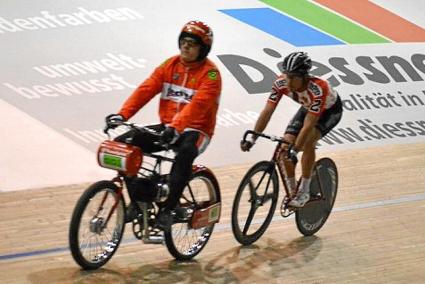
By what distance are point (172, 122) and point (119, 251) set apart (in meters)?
1.02

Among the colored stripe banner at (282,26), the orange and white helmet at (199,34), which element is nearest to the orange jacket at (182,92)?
the orange and white helmet at (199,34)

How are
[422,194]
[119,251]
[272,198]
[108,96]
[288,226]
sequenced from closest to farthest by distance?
[119,251], [272,198], [288,226], [422,194], [108,96]

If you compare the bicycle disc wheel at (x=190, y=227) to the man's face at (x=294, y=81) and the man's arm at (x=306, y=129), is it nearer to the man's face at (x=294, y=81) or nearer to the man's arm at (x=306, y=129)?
the man's arm at (x=306, y=129)

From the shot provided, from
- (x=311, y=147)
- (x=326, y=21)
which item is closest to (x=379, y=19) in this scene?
(x=326, y=21)

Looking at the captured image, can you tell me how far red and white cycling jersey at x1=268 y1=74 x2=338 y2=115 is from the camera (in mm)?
6066

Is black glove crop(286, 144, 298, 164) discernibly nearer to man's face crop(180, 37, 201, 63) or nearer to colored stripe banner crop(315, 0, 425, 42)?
man's face crop(180, 37, 201, 63)

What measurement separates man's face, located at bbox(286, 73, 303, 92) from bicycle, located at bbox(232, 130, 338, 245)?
0.34 m

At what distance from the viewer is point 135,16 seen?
9.66m

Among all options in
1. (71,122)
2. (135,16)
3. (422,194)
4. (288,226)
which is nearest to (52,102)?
(71,122)

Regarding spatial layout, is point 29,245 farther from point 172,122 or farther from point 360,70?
point 360,70

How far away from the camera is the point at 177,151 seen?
543cm

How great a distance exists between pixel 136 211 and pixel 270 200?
1.20 m

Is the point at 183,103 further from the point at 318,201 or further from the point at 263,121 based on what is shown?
the point at 318,201

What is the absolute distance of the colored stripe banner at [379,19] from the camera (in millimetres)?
10977
